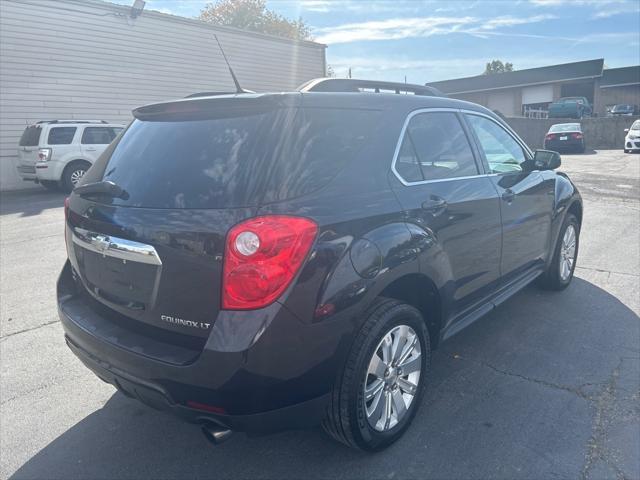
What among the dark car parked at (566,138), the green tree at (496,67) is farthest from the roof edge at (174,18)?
the green tree at (496,67)

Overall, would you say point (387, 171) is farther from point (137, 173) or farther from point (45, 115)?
point (45, 115)

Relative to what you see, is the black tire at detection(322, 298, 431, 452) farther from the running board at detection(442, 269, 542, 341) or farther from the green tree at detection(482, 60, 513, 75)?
the green tree at detection(482, 60, 513, 75)

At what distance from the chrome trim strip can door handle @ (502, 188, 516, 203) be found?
8.30 feet

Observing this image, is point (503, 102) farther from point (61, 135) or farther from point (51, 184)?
point (51, 184)

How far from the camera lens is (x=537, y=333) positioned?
13.6ft

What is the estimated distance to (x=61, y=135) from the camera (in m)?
13.6

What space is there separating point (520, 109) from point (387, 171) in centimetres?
4872

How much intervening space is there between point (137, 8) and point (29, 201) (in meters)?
8.43

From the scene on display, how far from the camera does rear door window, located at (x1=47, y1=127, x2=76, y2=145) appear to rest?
13412 millimetres

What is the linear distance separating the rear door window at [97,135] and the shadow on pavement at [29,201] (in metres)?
1.65

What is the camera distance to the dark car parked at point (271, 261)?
7.07 feet

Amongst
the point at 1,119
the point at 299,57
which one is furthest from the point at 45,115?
the point at 299,57

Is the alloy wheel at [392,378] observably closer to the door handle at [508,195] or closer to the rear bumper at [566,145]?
the door handle at [508,195]

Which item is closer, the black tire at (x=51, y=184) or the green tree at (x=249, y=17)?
the black tire at (x=51, y=184)
